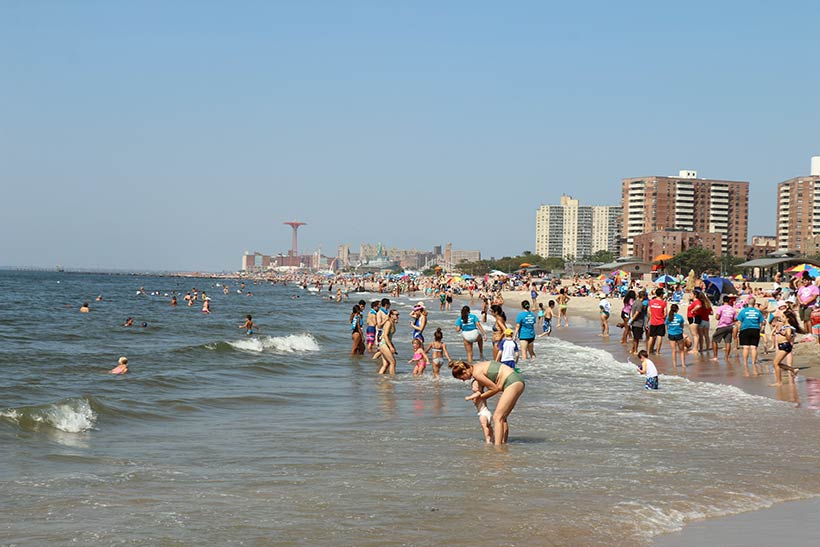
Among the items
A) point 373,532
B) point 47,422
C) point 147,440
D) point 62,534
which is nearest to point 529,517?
point 373,532

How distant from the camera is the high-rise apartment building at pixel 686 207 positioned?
162 m

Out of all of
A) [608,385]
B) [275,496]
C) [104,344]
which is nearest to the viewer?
[275,496]

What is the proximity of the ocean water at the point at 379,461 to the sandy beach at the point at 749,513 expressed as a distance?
0.76ft

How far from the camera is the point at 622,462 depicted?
8.61 m

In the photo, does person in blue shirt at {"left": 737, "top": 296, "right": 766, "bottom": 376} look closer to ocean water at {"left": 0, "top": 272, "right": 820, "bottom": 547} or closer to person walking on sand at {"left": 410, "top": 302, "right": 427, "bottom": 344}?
ocean water at {"left": 0, "top": 272, "right": 820, "bottom": 547}

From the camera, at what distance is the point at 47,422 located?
11.0 metres

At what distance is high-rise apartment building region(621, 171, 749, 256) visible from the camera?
161625mm

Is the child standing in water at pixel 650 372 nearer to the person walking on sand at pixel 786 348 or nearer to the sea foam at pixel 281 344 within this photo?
the person walking on sand at pixel 786 348

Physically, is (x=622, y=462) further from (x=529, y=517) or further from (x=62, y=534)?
(x=62, y=534)

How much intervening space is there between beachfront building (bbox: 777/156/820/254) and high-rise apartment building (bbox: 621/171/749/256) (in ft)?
28.2

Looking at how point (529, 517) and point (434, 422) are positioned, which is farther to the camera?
point (434, 422)

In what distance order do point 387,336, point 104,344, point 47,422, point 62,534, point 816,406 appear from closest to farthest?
1. point 62,534
2. point 47,422
3. point 816,406
4. point 387,336
5. point 104,344

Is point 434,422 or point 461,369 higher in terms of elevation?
point 461,369

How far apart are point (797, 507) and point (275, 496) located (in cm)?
441
